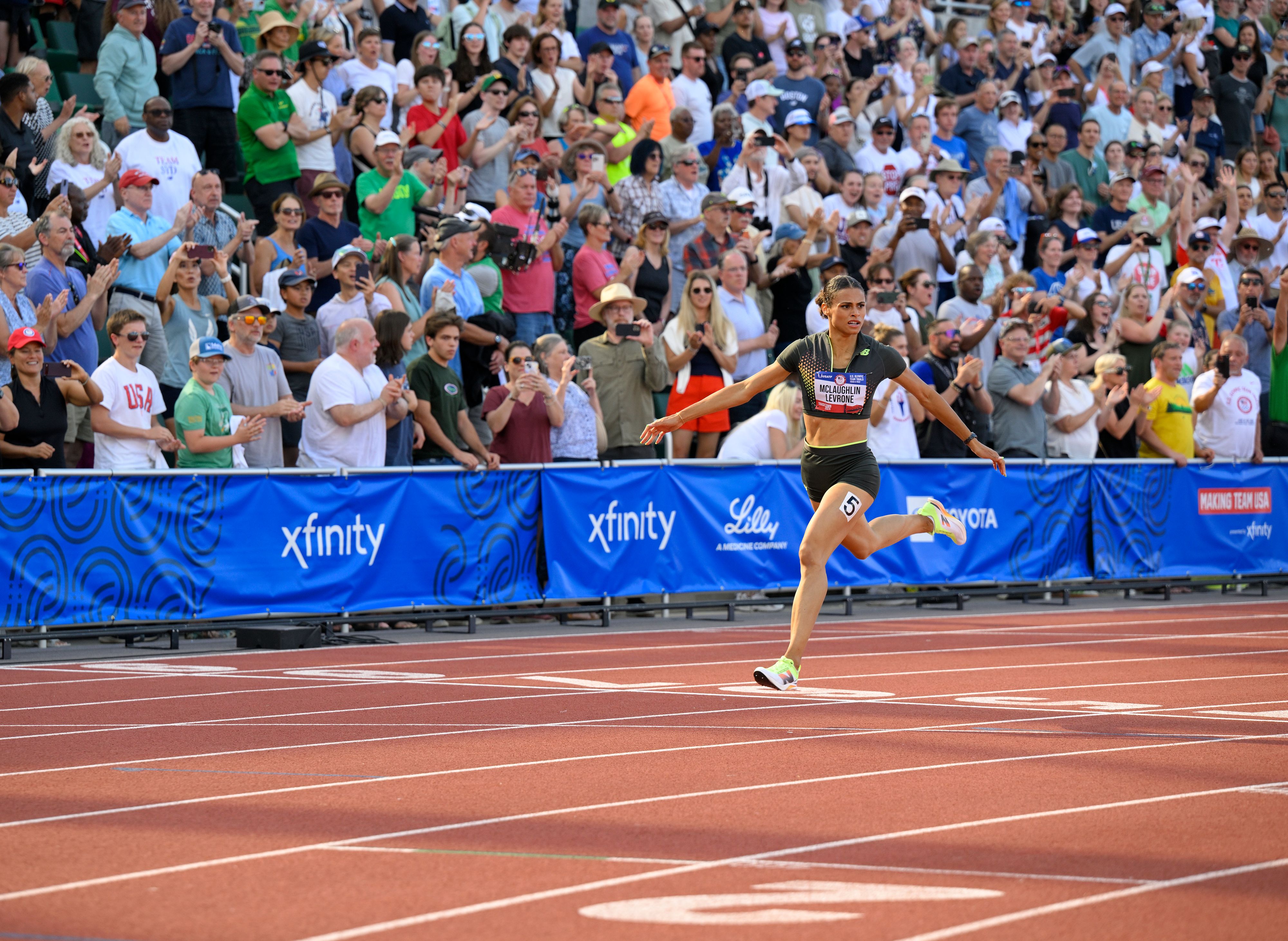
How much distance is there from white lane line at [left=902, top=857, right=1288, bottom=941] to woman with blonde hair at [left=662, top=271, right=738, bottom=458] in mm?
11535

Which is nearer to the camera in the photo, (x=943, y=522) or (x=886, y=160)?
(x=943, y=522)

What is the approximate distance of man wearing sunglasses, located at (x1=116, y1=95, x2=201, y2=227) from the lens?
52.6 ft

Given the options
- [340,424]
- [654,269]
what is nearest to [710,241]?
[654,269]

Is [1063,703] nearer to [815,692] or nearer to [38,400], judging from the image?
[815,692]

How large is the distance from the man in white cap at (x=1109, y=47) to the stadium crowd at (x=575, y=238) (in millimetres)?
1811

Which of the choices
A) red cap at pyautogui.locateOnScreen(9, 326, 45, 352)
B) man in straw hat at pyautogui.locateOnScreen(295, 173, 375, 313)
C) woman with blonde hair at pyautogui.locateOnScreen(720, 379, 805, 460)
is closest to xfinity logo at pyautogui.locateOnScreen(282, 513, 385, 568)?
red cap at pyautogui.locateOnScreen(9, 326, 45, 352)

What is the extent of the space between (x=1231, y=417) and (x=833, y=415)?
36.7 ft

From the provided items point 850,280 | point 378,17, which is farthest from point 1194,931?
point 378,17

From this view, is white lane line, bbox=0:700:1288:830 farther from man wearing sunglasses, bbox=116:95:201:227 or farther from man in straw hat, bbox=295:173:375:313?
man wearing sunglasses, bbox=116:95:201:227

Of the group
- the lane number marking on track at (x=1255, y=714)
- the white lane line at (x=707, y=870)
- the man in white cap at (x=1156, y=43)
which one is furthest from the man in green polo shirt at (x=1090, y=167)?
the white lane line at (x=707, y=870)

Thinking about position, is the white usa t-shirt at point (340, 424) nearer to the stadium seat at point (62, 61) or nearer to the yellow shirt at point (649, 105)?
the stadium seat at point (62, 61)

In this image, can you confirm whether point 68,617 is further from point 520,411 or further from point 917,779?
point 917,779

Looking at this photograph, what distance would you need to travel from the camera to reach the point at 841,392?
35.4 ft

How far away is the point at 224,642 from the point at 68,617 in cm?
153
